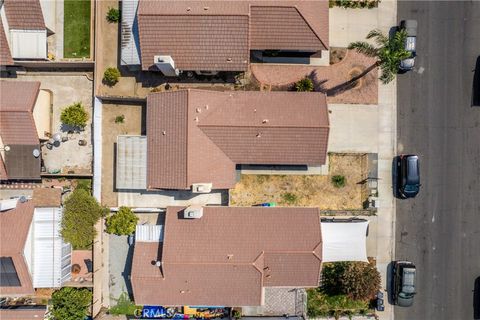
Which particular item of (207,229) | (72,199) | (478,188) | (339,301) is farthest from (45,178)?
(478,188)

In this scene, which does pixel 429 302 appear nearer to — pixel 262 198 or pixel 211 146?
Answer: pixel 262 198

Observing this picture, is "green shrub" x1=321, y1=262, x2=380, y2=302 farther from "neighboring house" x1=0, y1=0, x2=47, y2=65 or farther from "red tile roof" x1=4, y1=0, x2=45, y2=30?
"red tile roof" x1=4, y1=0, x2=45, y2=30

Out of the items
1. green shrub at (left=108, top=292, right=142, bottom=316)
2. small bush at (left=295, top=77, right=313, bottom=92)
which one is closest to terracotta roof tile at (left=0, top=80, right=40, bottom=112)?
green shrub at (left=108, top=292, right=142, bottom=316)

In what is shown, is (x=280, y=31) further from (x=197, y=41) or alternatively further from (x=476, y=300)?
(x=476, y=300)

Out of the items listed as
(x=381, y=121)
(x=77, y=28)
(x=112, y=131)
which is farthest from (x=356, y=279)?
(x=77, y=28)

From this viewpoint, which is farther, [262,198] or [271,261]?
[262,198]

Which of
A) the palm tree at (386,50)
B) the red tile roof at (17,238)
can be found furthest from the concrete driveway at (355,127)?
the red tile roof at (17,238)
